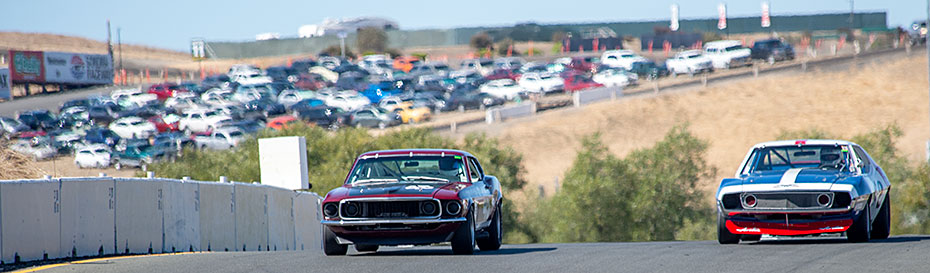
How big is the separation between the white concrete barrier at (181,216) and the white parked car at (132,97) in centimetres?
5955

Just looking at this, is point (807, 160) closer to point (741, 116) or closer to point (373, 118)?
point (741, 116)

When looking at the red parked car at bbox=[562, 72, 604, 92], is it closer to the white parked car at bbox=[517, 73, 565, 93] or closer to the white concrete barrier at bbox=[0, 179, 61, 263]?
the white parked car at bbox=[517, 73, 565, 93]

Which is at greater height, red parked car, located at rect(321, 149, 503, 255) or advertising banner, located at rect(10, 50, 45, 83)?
advertising banner, located at rect(10, 50, 45, 83)

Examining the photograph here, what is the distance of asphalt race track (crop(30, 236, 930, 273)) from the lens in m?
11.6

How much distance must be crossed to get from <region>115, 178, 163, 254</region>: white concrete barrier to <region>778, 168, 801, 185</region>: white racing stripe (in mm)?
7791

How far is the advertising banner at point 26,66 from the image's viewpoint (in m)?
79.1

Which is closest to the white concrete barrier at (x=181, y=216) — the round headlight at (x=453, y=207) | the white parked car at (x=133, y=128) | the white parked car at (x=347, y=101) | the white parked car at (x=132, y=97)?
the round headlight at (x=453, y=207)

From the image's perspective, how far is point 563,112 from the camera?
63.4m

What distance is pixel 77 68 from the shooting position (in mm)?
84750

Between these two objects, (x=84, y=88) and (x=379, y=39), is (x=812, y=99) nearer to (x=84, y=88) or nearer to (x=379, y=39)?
(x=84, y=88)

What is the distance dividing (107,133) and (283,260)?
5247cm

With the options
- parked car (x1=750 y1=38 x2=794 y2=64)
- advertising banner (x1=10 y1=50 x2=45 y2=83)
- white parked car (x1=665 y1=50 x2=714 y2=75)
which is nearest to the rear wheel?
white parked car (x1=665 y1=50 x2=714 y2=75)

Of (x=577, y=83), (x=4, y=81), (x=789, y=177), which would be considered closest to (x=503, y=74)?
(x=577, y=83)

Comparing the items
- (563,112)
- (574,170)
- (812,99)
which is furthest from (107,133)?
(812,99)
